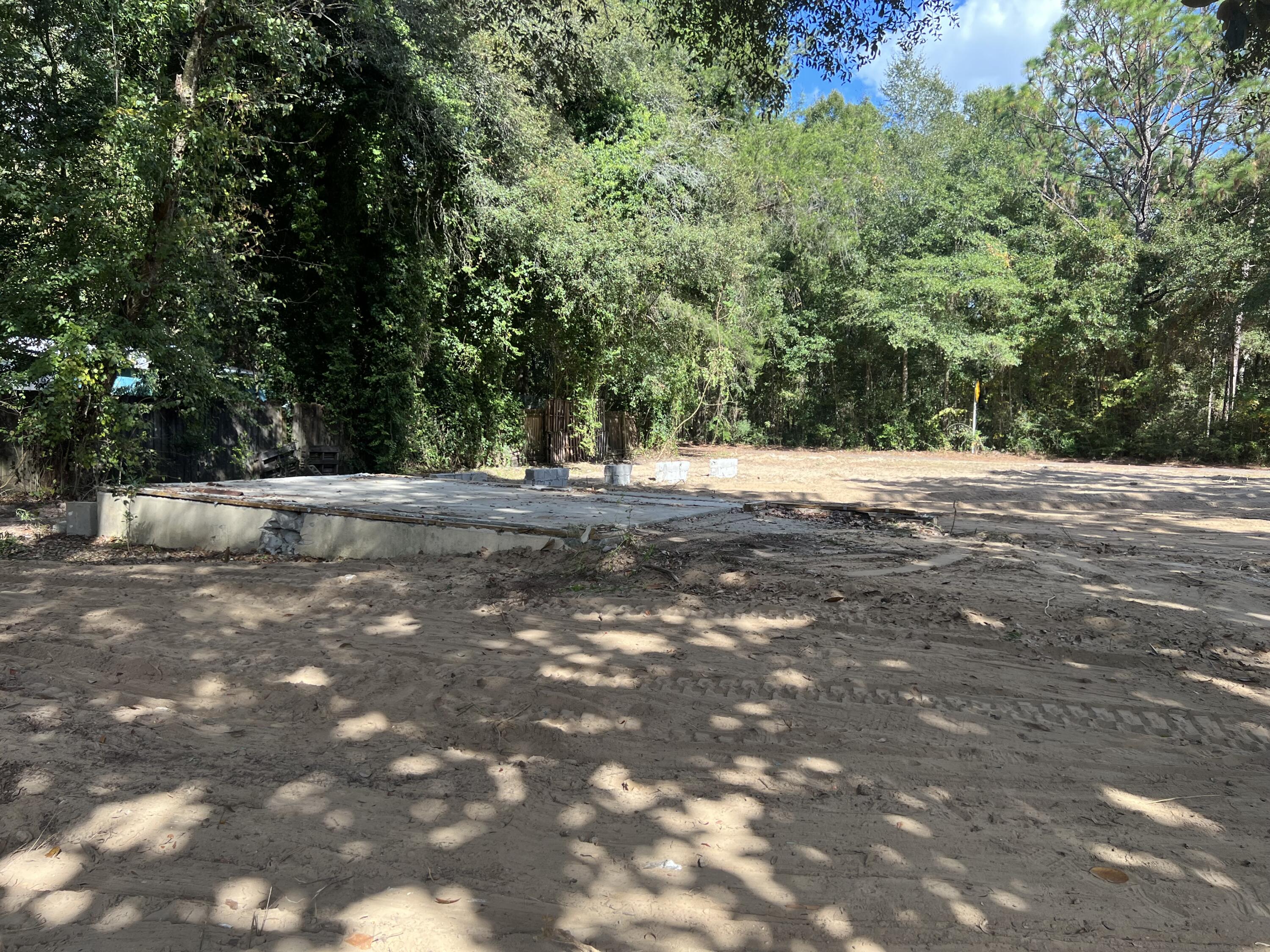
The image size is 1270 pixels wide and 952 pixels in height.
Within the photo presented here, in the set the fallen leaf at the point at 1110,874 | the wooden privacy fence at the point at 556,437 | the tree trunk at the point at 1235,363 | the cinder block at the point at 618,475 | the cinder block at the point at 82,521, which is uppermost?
the tree trunk at the point at 1235,363

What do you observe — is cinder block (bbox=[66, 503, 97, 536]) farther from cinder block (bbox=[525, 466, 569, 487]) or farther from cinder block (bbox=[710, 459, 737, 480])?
cinder block (bbox=[710, 459, 737, 480])

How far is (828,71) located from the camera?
7.62 metres

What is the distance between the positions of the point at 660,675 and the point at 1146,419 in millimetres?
23927

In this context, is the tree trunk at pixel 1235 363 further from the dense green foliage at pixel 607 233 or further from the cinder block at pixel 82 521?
the cinder block at pixel 82 521

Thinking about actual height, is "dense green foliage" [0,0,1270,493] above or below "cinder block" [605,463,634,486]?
above

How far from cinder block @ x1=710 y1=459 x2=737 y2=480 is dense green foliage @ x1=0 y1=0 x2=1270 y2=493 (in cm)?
359

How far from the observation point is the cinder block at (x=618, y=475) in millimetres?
13281

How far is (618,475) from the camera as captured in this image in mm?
13328

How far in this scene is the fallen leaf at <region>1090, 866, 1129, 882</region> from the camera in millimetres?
2453

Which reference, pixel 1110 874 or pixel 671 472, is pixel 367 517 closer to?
pixel 1110 874

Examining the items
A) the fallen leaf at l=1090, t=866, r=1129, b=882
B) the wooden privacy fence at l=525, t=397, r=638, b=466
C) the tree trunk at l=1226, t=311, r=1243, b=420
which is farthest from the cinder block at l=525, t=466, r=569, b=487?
the tree trunk at l=1226, t=311, r=1243, b=420

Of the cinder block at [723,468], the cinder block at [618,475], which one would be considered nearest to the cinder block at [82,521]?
the cinder block at [618,475]

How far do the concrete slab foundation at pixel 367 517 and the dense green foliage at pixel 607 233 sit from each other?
3.75ft

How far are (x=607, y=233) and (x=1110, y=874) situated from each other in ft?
45.5
